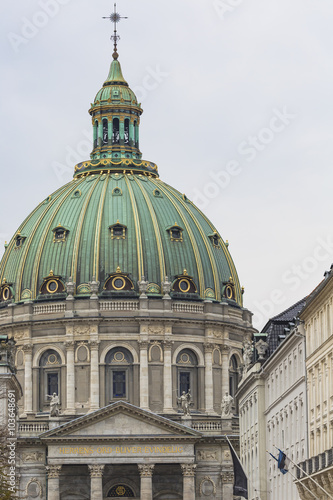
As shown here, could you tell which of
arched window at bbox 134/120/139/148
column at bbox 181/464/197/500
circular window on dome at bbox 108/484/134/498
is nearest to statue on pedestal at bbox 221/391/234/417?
column at bbox 181/464/197/500

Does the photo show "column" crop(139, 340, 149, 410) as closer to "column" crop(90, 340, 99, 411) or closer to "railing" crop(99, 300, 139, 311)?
"railing" crop(99, 300, 139, 311)

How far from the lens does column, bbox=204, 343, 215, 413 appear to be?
15225cm

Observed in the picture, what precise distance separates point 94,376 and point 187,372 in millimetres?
9412

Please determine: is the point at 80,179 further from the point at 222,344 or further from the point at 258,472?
the point at 258,472

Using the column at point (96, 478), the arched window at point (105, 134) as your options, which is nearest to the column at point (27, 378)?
the column at point (96, 478)

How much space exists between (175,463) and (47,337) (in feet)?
63.3

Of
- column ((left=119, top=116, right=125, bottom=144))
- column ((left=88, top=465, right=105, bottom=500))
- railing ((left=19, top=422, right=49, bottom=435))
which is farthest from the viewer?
column ((left=119, top=116, right=125, bottom=144))

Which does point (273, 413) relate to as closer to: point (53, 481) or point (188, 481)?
point (188, 481)

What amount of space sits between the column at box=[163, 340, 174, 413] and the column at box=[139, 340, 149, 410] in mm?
1747

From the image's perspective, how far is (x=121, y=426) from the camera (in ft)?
460

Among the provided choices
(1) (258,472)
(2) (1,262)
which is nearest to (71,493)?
(2) (1,262)

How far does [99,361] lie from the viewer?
151250 mm

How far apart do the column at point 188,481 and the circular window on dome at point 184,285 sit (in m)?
20.5

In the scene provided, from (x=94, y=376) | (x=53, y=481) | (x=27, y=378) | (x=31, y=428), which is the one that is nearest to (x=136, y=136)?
(x=94, y=376)
